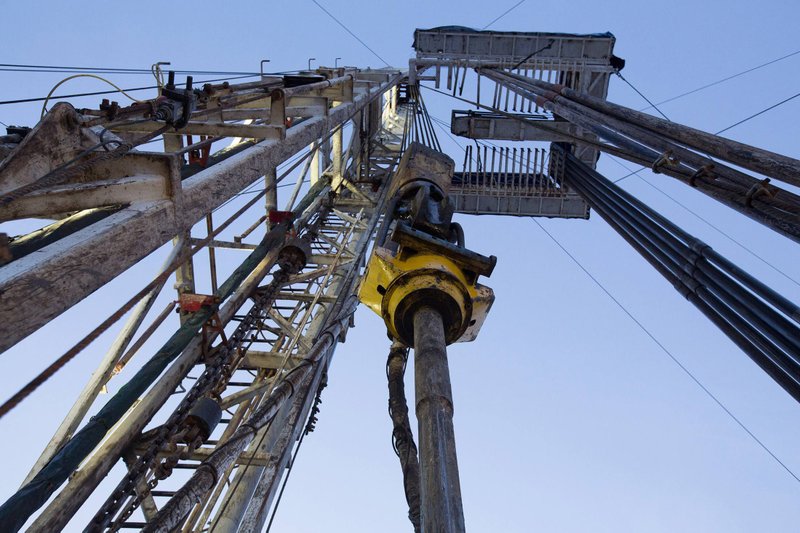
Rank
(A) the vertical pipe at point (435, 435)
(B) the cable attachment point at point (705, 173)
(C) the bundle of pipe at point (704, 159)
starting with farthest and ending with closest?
(B) the cable attachment point at point (705, 173), (C) the bundle of pipe at point (704, 159), (A) the vertical pipe at point (435, 435)

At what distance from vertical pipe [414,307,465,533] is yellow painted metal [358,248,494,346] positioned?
0.28 metres

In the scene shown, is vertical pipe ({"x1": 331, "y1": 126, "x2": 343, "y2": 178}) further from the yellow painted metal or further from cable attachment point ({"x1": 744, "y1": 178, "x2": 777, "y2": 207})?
cable attachment point ({"x1": 744, "y1": 178, "x2": 777, "y2": 207})

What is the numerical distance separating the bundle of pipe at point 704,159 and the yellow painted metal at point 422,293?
1.71 metres

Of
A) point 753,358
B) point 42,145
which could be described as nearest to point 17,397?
point 42,145

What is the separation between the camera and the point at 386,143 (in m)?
18.0

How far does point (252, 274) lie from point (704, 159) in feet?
20.0

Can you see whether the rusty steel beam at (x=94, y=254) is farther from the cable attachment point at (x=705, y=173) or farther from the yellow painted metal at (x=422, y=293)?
the cable attachment point at (x=705, y=173)

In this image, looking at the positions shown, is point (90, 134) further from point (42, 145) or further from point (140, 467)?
point (140, 467)

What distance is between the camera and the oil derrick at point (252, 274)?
3.38 meters

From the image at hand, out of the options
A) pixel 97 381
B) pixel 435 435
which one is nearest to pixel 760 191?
pixel 435 435

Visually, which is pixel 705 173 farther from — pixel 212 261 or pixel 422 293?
pixel 212 261

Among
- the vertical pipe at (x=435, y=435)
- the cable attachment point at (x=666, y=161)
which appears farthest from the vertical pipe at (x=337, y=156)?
the vertical pipe at (x=435, y=435)

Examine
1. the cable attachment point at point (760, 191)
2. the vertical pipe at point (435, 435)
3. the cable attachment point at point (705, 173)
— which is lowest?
the vertical pipe at point (435, 435)

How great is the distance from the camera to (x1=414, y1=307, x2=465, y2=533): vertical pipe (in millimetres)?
2854
